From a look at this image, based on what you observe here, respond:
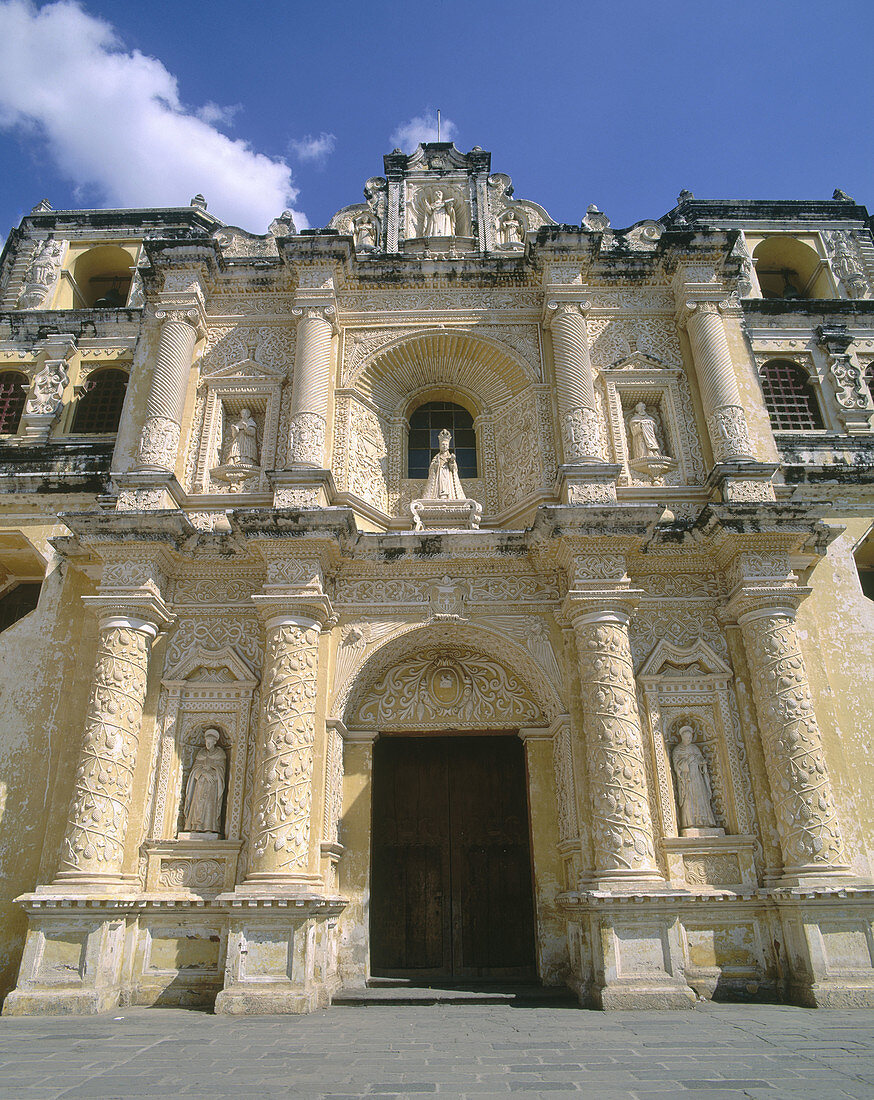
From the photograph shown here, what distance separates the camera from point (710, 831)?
9195 millimetres

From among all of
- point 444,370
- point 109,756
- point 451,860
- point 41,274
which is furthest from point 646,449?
point 41,274

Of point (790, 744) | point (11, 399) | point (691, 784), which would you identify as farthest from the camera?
point (11, 399)

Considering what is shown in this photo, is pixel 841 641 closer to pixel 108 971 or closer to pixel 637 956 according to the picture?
pixel 637 956

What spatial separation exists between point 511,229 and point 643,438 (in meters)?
4.74

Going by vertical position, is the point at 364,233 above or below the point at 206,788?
above

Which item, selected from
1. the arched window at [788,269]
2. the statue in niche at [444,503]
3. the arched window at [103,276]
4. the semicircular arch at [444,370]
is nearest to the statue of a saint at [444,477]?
→ the statue in niche at [444,503]

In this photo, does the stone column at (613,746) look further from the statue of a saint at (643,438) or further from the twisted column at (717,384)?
the twisted column at (717,384)

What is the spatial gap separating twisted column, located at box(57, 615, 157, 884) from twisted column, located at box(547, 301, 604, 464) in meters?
6.25

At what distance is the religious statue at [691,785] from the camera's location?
30.4 feet

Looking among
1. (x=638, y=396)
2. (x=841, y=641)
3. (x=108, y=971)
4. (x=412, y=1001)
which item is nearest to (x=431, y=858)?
(x=412, y=1001)

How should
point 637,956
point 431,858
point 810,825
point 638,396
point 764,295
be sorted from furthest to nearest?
1. point 764,295
2. point 638,396
3. point 431,858
4. point 810,825
5. point 637,956

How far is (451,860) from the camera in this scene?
11.0 metres

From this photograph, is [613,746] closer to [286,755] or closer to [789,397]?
[286,755]

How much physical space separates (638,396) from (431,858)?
25.0 feet
